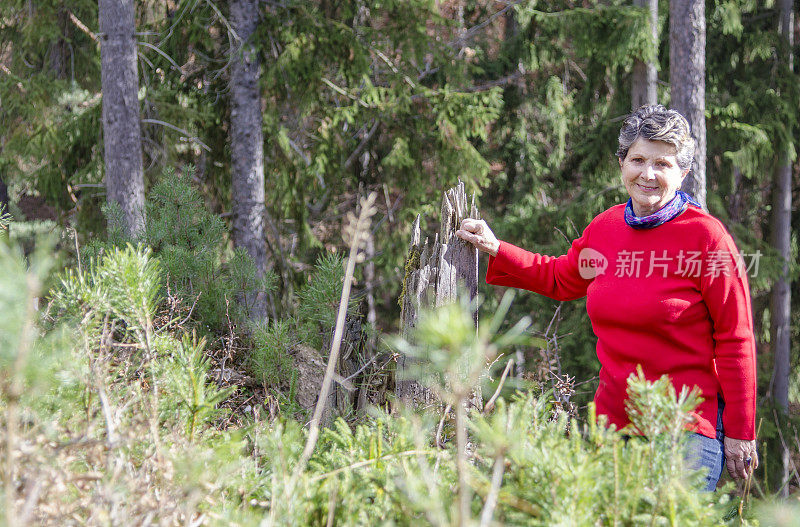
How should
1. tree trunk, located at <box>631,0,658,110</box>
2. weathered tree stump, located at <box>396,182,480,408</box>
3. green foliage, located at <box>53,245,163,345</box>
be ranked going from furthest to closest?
tree trunk, located at <box>631,0,658,110</box>, weathered tree stump, located at <box>396,182,480,408</box>, green foliage, located at <box>53,245,163,345</box>

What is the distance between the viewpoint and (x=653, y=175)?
2.57 metres

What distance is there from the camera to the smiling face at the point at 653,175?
2.58m

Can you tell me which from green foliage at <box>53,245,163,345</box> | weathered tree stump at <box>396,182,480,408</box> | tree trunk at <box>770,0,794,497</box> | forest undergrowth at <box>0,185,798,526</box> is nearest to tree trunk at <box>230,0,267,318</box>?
weathered tree stump at <box>396,182,480,408</box>

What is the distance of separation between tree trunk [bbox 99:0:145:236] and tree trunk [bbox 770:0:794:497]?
951cm

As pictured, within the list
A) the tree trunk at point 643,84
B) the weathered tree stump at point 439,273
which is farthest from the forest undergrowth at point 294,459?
the tree trunk at point 643,84

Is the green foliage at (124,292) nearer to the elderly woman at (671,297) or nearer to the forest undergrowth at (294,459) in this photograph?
the forest undergrowth at (294,459)

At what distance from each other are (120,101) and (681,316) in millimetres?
5972

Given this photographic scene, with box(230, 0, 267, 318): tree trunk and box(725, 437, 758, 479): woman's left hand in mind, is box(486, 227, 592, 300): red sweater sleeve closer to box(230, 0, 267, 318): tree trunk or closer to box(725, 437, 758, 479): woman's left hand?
box(725, 437, 758, 479): woman's left hand

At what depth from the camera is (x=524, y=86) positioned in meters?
13.0

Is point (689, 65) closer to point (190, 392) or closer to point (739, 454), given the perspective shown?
point (739, 454)

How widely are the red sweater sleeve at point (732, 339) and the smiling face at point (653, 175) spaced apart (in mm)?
314

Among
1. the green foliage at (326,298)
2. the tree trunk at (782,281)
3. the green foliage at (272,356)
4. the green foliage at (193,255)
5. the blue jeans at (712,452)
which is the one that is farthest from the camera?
the tree trunk at (782,281)

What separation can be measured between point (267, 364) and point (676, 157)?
6.01 feet

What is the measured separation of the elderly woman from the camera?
2338 millimetres
